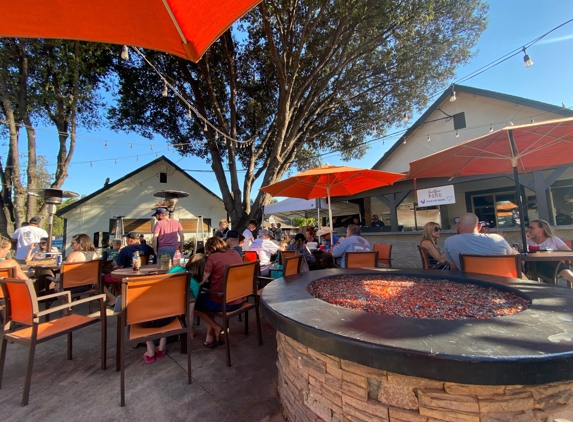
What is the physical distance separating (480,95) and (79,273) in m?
12.8

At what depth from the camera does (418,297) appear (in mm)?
1981

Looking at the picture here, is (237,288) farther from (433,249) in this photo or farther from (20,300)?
(433,249)

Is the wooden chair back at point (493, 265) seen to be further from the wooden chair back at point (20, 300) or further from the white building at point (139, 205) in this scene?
the white building at point (139, 205)

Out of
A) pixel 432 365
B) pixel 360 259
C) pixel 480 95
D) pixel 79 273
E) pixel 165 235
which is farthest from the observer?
pixel 480 95

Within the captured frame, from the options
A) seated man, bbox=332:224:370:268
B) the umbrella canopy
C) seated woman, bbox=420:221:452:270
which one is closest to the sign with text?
seated woman, bbox=420:221:452:270

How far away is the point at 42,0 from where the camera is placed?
144 cm

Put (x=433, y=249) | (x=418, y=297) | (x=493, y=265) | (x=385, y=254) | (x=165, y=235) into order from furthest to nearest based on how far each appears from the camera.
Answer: (x=385, y=254), (x=165, y=235), (x=433, y=249), (x=493, y=265), (x=418, y=297)

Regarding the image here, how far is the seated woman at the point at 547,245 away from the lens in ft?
10.8

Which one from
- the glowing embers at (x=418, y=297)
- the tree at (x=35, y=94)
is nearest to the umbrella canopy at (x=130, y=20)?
the glowing embers at (x=418, y=297)

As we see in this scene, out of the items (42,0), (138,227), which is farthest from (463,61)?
(138,227)

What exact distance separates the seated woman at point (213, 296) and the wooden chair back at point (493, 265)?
2.56 m

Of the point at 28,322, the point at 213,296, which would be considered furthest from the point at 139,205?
the point at 213,296

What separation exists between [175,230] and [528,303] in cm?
500

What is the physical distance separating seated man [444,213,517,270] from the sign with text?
401cm
